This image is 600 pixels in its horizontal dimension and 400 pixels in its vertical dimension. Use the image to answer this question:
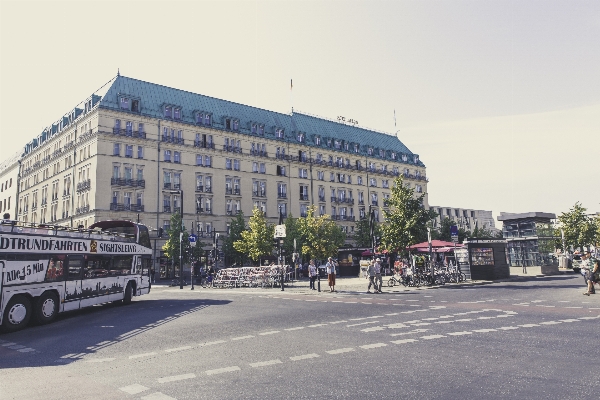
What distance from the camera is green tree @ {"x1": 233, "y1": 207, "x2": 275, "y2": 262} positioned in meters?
50.6

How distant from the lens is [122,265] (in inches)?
783

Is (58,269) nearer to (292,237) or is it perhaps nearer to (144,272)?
(144,272)

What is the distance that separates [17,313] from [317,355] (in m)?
10.2

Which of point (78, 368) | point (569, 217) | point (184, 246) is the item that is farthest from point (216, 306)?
point (569, 217)

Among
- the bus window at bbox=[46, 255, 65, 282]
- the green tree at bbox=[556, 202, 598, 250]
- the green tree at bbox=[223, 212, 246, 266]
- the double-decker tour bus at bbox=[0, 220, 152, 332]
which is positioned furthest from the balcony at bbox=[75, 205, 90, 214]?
the green tree at bbox=[556, 202, 598, 250]

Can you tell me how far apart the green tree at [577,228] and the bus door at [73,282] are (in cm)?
4759

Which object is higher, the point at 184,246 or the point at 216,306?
the point at 184,246

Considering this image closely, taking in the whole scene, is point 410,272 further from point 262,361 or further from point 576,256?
point 576,256

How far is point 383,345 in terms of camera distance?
354 inches

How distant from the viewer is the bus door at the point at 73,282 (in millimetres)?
15422

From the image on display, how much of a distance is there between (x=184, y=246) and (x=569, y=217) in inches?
1703

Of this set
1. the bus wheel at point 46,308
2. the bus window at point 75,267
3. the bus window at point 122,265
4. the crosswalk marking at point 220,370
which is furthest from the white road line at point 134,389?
the bus window at point 122,265

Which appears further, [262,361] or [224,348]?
[224,348]

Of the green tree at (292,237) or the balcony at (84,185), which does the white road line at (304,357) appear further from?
the balcony at (84,185)
